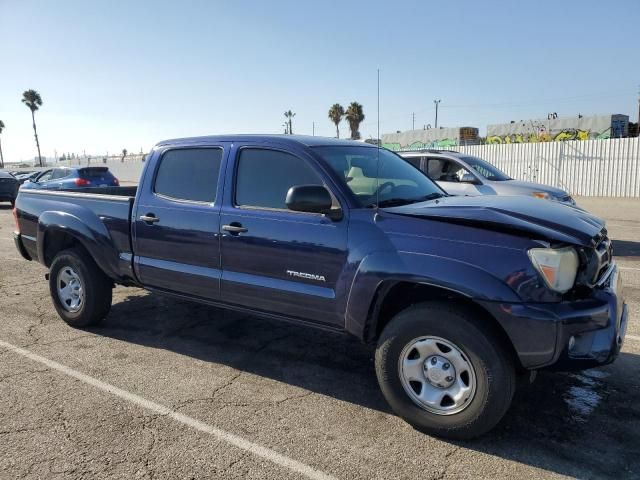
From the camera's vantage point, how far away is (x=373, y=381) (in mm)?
4078

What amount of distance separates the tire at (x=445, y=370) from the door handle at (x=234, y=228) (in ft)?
4.44

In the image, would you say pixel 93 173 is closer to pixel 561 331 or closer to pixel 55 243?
pixel 55 243

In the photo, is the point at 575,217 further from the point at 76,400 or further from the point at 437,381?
the point at 76,400

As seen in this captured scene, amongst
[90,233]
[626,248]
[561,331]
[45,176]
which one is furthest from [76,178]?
[561,331]

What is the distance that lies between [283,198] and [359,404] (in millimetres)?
1572

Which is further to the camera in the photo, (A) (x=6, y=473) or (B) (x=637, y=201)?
(B) (x=637, y=201)

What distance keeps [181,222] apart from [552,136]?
136ft

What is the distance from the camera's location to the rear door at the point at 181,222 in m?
4.26

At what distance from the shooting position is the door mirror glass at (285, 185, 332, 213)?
135 inches

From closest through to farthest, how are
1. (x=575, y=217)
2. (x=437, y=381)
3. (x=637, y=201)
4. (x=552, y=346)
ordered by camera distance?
(x=552, y=346) < (x=437, y=381) < (x=575, y=217) < (x=637, y=201)

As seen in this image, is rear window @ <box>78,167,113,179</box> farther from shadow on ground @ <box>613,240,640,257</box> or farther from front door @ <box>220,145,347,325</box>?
shadow on ground @ <box>613,240,640,257</box>

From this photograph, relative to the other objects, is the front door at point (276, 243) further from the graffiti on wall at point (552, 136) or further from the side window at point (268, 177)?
the graffiti on wall at point (552, 136)

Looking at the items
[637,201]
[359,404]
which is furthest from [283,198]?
[637,201]

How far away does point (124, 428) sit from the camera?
3373 mm
